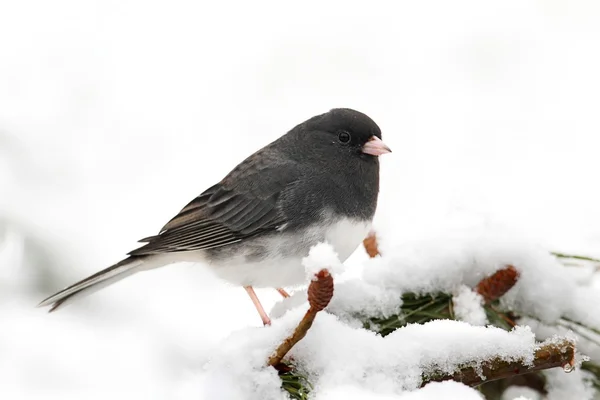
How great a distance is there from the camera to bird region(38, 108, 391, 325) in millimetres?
2457

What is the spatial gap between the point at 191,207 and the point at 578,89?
9.77ft

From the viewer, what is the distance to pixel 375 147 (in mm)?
2674

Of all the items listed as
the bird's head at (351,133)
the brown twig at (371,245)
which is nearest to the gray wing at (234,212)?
the bird's head at (351,133)

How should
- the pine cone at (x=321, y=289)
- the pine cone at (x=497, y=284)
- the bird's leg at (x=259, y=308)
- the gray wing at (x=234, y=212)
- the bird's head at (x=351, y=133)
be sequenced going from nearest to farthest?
the pine cone at (x=321, y=289), the pine cone at (x=497, y=284), the bird's leg at (x=259, y=308), the gray wing at (x=234, y=212), the bird's head at (x=351, y=133)

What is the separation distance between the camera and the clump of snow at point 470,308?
1.88 meters

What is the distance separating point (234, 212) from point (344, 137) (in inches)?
18.5

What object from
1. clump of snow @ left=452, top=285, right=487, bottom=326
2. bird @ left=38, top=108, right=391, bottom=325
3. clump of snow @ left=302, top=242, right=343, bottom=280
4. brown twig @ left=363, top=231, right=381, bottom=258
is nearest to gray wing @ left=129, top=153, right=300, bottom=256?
bird @ left=38, top=108, right=391, bottom=325

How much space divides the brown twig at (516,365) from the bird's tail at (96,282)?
1.37 metres

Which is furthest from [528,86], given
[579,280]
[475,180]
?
[579,280]

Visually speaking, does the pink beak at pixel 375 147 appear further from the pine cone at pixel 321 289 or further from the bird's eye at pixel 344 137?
the pine cone at pixel 321 289

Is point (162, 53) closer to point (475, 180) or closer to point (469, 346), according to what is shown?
point (475, 180)

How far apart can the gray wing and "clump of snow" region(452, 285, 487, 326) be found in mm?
761

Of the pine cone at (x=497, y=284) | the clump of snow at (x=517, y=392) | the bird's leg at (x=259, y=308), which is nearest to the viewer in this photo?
the pine cone at (x=497, y=284)

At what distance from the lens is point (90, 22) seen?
4.32 metres
